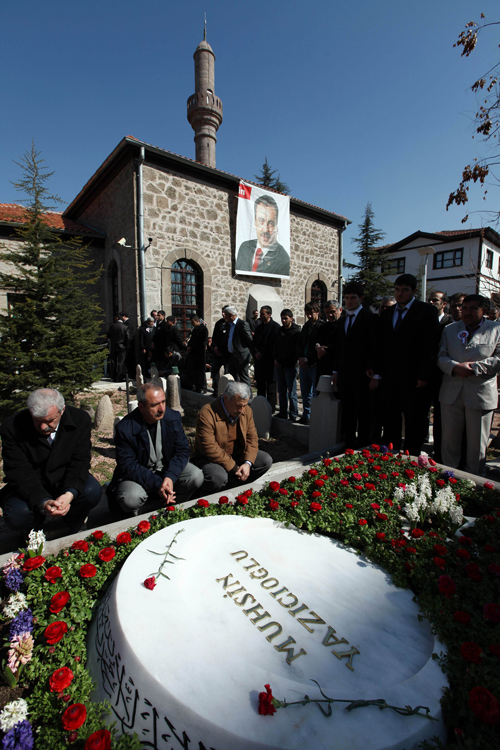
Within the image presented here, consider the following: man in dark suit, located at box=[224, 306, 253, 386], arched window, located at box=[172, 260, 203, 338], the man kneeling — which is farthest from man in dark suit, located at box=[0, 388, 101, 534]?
arched window, located at box=[172, 260, 203, 338]

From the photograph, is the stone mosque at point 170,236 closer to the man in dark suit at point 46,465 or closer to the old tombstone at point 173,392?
the old tombstone at point 173,392

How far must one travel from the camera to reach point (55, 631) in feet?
5.18

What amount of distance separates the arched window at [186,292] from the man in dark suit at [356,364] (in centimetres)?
822

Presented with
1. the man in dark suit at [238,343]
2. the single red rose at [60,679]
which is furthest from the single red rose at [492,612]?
the man in dark suit at [238,343]

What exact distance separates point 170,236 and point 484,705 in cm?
1186

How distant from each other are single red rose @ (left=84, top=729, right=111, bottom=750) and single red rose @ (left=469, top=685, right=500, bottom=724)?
1.16 metres

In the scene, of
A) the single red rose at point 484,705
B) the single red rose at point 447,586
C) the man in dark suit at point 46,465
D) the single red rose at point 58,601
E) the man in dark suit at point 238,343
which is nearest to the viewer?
the single red rose at point 484,705

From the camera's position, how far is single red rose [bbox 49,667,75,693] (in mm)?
1380

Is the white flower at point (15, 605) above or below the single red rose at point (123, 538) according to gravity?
below

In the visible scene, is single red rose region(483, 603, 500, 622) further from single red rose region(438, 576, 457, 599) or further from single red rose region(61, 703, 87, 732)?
single red rose region(61, 703, 87, 732)

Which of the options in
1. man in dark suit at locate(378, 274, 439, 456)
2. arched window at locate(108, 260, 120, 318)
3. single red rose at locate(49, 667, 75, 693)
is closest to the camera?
single red rose at locate(49, 667, 75, 693)

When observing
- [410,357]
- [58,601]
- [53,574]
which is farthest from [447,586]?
[410,357]

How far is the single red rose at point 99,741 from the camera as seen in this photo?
3.93ft

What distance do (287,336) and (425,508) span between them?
379 cm
